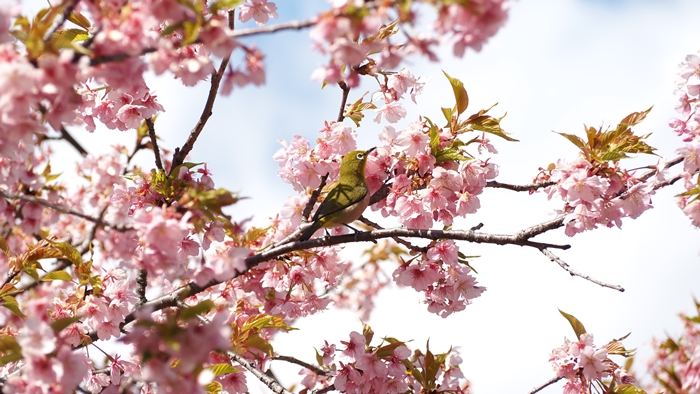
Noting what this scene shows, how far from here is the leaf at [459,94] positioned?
141 inches

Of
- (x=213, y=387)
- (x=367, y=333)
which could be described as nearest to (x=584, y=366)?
(x=367, y=333)

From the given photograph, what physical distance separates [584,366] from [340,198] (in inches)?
71.4

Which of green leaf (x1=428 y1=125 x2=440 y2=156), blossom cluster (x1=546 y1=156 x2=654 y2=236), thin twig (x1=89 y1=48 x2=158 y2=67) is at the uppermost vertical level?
green leaf (x1=428 y1=125 x2=440 y2=156)

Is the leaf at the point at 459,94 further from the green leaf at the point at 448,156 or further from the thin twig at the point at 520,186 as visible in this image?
the thin twig at the point at 520,186

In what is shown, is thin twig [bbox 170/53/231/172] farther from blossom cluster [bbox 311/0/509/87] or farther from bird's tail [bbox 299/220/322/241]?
blossom cluster [bbox 311/0/509/87]

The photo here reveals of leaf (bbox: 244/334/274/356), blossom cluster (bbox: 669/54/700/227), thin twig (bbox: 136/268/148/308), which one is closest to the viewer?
blossom cluster (bbox: 669/54/700/227)

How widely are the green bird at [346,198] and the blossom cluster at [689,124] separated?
6.04 ft

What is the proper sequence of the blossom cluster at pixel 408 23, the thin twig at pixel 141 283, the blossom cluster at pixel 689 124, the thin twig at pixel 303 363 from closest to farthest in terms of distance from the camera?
1. the blossom cluster at pixel 408 23
2. the blossom cluster at pixel 689 124
3. the thin twig at pixel 141 283
4. the thin twig at pixel 303 363

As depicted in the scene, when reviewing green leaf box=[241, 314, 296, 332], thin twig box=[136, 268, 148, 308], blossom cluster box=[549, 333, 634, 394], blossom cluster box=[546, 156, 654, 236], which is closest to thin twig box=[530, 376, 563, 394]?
blossom cluster box=[549, 333, 634, 394]

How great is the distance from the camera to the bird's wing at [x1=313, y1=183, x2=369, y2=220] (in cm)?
376

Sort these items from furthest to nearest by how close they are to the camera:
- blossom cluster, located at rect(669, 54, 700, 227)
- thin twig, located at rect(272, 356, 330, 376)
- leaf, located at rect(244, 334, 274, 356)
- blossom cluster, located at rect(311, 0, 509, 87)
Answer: thin twig, located at rect(272, 356, 330, 376) < leaf, located at rect(244, 334, 274, 356) < blossom cluster, located at rect(669, 54, 700, 227) < blossom cluster, located at rect(311, 0, 509, 87)

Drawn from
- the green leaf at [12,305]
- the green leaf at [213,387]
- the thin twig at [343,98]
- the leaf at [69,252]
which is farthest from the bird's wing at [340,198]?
the green leaf at [12,305]

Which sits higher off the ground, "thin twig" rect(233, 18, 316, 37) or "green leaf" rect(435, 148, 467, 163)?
"green leaf" rect(435, 148, 467, 163)

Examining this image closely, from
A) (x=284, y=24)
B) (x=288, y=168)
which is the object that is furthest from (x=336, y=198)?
(x=284, y=24)
